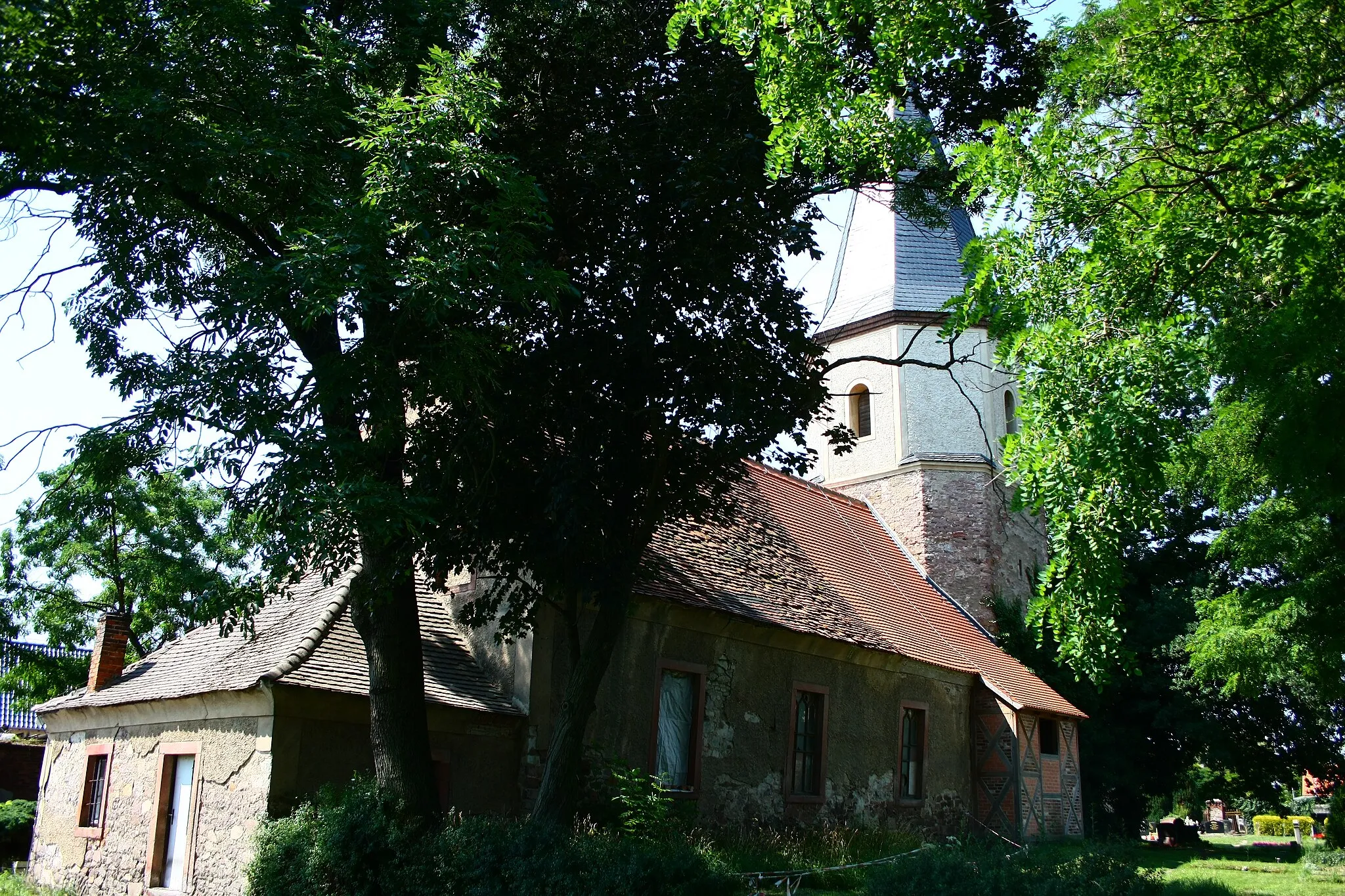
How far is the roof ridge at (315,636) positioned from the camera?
11203 millimetres

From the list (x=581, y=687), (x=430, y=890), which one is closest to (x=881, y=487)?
(x=581, y=687)

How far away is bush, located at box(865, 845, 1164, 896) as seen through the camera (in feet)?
24.6

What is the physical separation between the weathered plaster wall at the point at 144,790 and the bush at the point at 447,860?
1084mm

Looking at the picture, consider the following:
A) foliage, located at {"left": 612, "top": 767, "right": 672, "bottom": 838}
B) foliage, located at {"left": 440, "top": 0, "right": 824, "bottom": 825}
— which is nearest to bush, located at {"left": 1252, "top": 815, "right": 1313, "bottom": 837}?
foliage, located at {"left": 612, "top": 767, "right": 672, "bottom": 838}

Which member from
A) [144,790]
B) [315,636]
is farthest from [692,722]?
[144,790]

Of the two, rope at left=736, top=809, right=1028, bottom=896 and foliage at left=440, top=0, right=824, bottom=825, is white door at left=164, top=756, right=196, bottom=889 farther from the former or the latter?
rope at left=736, top=809, right=1028, bottom=896

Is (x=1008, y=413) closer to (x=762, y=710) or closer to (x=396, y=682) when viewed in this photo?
(x=762, y=710)

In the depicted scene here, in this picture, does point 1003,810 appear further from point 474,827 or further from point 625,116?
point 625,116

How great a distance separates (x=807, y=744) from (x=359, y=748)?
288 inches

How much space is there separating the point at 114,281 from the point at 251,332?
4.96 feet

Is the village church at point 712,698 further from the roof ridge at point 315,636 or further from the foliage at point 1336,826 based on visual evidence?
the foliage at point 1336,826

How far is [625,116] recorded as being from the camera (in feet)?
36.0

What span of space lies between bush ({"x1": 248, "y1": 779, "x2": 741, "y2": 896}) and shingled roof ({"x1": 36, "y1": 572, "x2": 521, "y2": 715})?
1.54m

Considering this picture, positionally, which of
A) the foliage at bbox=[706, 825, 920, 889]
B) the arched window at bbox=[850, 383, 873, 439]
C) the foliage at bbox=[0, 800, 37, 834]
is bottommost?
the foliage at bbox=[0, 800, 37, 834]
